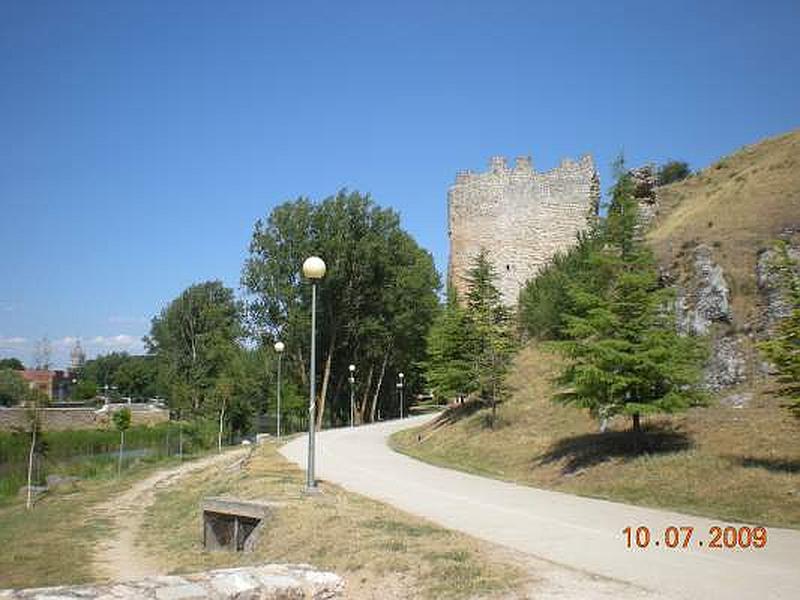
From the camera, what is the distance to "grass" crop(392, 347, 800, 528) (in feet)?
38.4

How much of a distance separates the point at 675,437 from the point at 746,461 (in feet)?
8.09

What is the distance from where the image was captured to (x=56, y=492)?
22.4 metres

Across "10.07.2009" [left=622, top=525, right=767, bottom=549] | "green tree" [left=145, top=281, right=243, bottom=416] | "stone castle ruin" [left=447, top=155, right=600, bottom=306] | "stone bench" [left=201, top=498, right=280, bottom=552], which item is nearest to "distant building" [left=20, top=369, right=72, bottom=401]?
"green tree" [left=145, top=281, right=243, bottom=416]

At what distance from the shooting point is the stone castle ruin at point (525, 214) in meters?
36.4

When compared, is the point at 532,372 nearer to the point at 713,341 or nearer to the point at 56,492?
the point at 713,341

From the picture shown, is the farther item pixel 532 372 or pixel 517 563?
pixel 532 372

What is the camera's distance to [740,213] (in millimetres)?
24984

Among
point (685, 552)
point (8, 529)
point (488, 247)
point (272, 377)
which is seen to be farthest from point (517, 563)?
point (272, 377)

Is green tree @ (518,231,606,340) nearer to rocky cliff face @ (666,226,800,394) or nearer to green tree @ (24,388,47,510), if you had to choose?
rocky cliff face @ (666,226,800,394)

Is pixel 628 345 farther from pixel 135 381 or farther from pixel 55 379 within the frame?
pixel 55 379

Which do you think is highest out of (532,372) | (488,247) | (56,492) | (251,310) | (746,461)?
(488,247)

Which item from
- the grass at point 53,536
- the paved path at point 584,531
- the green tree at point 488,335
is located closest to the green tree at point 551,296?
the green tree at point 488,335

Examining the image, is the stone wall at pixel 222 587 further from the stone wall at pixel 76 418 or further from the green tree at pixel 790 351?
the stone wall at pixel 76 418

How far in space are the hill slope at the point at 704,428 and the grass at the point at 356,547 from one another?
481cm
